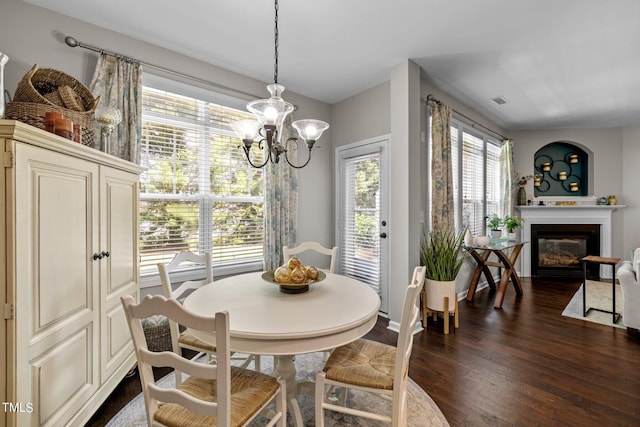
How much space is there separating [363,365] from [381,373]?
105 mm

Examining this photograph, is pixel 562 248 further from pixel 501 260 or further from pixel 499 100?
pixel 499 100

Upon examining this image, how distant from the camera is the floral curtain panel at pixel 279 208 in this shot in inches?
127

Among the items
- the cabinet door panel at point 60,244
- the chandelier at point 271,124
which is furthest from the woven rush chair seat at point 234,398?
the chandelier at point 271,124

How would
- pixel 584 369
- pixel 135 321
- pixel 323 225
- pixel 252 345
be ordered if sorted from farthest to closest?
pixel 323 225
pixel 584 369
pixel 252 345
pixel 135 321

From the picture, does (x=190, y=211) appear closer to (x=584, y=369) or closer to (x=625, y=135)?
(x=584, y=369)

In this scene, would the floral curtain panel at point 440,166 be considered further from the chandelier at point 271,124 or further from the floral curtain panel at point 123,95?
the floral curtain panel at point 123,95

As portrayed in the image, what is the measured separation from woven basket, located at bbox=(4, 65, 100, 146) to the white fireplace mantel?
20.9ft

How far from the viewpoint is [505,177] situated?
5.14 meters

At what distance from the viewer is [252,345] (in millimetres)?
1206

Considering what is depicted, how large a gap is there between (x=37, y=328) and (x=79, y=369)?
0.42m

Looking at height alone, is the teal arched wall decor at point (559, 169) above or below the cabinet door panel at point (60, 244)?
above

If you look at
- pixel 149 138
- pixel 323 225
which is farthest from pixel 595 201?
pixel 149 138

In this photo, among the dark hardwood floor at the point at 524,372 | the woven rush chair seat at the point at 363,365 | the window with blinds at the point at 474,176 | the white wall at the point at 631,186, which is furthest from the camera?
the white wall at the point at 631,186

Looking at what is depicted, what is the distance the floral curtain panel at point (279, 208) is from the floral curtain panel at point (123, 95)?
1256mm
